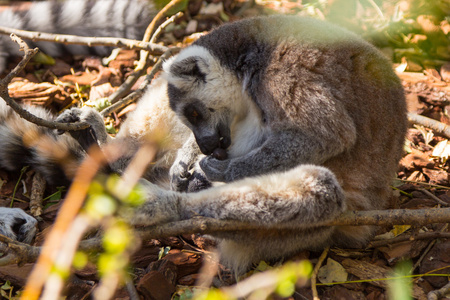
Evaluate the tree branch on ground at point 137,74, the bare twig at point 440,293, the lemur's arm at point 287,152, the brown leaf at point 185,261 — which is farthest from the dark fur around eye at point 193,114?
the bare twig at point 440,293

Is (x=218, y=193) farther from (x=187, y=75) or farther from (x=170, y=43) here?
(x=170, y=43)

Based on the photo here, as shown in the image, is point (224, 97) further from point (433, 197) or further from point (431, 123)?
point (431, 123)

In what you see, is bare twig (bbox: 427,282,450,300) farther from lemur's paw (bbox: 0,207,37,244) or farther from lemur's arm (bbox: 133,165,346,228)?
lemur's paw (bbox: 0,207,37,244)

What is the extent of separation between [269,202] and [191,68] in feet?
4.89

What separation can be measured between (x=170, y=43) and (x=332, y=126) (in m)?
4.02

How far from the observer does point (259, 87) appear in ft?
11.3

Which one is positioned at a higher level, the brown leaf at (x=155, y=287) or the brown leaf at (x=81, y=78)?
the brown leaf at (x=155, y=287)

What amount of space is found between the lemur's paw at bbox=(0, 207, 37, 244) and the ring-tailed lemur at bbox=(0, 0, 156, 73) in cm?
310

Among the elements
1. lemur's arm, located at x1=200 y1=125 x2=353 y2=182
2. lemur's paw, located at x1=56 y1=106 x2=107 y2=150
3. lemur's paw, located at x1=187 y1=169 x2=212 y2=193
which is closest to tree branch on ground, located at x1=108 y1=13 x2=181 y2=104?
lemur's paw, located at x1=56 y1=106 x2=107 y2=150

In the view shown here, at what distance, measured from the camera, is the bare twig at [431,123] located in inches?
185

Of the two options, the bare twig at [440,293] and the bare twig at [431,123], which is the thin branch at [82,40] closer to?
the bare twig at [431,123]

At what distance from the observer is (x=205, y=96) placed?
385cm

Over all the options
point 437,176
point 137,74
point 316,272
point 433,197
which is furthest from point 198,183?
point 437,176

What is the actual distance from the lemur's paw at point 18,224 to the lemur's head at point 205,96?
1575mm
